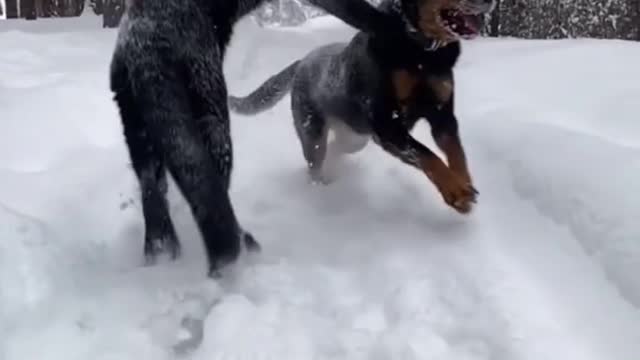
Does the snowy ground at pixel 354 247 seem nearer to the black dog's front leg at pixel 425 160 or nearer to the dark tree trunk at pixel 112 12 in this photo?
the black dog's front leg at pixel 425 160

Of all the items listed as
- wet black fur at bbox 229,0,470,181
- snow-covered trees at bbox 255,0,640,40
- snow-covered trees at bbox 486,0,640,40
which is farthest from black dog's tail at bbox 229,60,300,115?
snow-covered trees at bbox 486,0,640,40

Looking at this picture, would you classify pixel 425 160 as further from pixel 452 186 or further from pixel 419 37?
pixel 419 37

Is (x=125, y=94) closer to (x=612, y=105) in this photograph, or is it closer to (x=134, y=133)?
(x=134, y=133)

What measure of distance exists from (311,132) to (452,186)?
1.15 meters

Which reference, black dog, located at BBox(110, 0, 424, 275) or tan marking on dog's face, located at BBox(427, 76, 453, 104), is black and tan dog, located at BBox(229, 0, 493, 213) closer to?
tan marking on dog's face, located at BBox(427, 76, 453, 104)

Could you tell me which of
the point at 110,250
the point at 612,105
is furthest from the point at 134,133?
the point at 612,105

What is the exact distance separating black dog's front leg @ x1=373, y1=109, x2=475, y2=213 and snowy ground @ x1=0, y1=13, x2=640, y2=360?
14cm

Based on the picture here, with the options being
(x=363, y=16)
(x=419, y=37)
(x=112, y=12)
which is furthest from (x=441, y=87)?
(x=112, y=12)

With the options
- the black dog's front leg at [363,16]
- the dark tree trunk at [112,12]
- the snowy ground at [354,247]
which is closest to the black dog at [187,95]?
the snowy ground at [354,247]

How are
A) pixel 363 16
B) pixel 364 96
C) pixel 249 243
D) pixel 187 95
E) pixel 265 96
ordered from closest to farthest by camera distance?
pixel 187 95 → pixel 249 243 → pixel 363 16 → pixel 364 96 → pixel 265 96

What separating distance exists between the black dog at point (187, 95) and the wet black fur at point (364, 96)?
0.81m

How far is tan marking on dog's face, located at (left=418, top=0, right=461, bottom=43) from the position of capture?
412 centimetres

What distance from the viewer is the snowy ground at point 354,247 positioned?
325 cm

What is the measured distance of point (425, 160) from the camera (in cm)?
419
